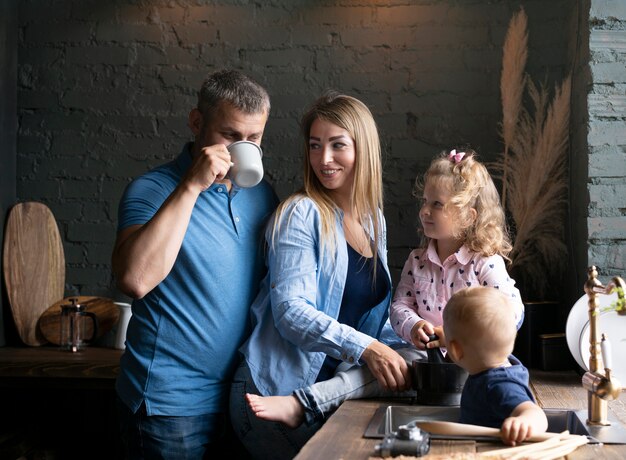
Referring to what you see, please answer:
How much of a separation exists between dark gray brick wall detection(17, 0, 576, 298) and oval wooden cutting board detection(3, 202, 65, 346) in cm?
7

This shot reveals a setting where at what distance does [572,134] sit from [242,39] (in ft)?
4.49

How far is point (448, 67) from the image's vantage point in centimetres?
322

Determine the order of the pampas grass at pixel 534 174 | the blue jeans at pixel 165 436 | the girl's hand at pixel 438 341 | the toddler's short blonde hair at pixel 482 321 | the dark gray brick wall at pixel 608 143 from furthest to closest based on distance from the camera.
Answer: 1. the pampas grass at pixel 534 174
2. the dark gray brick wall at pixel 608 143
3. the blue jeans at pixel 165 436
4. the girl's hand at pixel 438 341
5. the toddler's short blonde hair at pixel 482 321

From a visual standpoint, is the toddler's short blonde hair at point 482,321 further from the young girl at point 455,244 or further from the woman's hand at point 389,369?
the young girl at point 455,244

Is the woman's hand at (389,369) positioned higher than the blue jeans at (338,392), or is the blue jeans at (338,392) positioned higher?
the woman's hand at (389,369)

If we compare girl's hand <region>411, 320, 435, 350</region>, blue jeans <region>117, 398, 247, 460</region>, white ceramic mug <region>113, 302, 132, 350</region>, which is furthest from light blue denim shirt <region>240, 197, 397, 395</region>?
white ceramic mug <region>113, 302, 132, 350</region>

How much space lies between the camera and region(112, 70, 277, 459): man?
86.0 inches

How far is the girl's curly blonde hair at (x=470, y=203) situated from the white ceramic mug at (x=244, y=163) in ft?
1.68

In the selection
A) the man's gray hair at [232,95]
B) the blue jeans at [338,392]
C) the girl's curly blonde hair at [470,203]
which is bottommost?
the blue jeans at [338,392]

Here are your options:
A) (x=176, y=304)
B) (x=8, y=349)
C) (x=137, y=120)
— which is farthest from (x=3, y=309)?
(x=176, y=304)

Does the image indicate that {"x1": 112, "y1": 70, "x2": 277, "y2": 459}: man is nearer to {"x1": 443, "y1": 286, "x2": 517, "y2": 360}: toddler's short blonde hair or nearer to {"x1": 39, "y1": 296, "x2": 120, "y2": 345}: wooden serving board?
{"x1": 443, "y1": 286, "x2": 517, "y2": 360}: toddler's short blonde hair

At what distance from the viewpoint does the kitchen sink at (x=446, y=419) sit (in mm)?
1651

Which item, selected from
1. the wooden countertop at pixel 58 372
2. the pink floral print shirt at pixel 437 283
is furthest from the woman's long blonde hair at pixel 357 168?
the wooden countertop at pixel 58 372

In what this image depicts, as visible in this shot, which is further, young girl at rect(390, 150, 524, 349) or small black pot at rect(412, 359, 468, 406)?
young girl at rect(390, 150, 524, 349)
